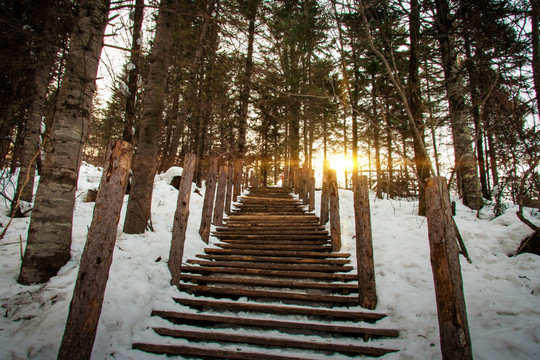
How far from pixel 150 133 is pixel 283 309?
404cm

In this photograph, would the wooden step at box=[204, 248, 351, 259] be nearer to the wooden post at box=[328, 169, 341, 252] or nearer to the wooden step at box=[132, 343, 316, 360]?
the wooden post at box=[328, 169, 341, 252]

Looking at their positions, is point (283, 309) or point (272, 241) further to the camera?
point (272, 241)

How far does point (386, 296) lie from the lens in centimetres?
304

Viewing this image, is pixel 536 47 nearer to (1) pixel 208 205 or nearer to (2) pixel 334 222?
(2) pixel 334 222

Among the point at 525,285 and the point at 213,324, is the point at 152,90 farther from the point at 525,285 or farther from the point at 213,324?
the point at 525,285

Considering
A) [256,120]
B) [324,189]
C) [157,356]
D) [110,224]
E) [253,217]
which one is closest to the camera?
[110,224]

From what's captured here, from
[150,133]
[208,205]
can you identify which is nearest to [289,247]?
[208,205]

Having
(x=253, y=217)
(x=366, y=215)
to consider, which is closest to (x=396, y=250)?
(x=366, y=215)

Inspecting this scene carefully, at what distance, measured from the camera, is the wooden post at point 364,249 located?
9.74 feet

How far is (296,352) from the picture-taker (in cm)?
233

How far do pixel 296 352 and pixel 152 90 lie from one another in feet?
16.7

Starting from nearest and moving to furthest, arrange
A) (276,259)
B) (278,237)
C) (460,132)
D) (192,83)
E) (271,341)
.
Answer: (271,341) → (276,259) → (278,237) → (460,132) → (192,83)

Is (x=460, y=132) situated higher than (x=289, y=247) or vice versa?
(x=460, y=132)

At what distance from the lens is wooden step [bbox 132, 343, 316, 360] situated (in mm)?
2211
